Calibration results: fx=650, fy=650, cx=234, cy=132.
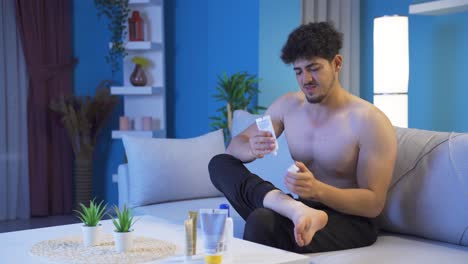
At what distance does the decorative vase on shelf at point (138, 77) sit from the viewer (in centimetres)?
507

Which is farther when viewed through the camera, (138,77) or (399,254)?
(138,77)

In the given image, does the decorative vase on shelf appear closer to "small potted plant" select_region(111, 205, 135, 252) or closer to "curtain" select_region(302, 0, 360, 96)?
"curtain" select_region(302, 0, 360, 96)

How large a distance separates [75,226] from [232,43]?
9.00ft

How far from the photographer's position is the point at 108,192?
5441mm

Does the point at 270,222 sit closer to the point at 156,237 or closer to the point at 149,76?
the point at 156,237

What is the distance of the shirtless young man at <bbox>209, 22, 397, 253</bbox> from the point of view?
6.85ft

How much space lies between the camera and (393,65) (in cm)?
376

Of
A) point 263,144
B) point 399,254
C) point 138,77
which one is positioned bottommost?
point 399,254

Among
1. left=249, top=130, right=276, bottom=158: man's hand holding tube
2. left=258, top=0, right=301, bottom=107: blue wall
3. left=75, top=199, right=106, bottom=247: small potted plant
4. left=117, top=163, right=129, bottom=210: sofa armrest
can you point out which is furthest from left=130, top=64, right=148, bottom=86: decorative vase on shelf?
left=75, top=199, right=106, bottom=247: small potted plant

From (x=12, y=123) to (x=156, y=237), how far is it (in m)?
3.40

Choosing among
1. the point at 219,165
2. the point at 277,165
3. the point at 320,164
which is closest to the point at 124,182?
the point at 277,165

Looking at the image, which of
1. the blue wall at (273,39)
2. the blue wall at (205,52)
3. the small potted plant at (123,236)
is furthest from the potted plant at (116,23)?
the small potted plant at (123,236)

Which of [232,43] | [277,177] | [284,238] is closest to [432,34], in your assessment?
[232,43]

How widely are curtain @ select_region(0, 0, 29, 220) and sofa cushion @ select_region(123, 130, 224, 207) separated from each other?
6.95 feet
